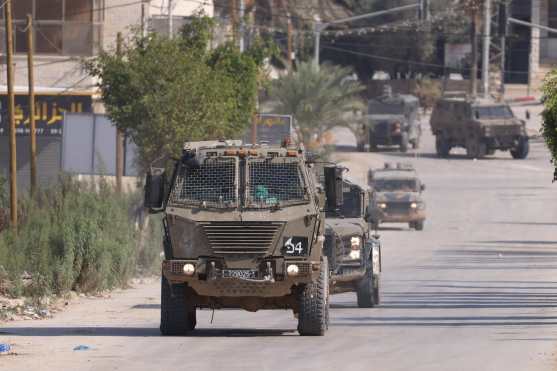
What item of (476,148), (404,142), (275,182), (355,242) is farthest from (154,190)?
(404,142)

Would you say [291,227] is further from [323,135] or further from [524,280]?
[323,135]

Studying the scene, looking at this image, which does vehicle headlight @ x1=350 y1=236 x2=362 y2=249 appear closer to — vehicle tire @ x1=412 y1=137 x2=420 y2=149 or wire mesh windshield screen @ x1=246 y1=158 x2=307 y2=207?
wire mesh windshield screen @ x1=246 y1=158 x2=307 y2=207

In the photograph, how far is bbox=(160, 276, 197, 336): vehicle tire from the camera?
1822 cm

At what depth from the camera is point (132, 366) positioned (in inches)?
609

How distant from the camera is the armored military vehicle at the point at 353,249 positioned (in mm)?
21984

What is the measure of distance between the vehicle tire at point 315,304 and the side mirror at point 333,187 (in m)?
0.73

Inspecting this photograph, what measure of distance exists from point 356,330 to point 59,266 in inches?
284

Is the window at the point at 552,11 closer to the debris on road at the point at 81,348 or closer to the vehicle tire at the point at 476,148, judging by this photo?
the vehicle tire at the point at 476,148

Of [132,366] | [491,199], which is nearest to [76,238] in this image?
[132,366]

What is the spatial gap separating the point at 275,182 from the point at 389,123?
53.9 meters

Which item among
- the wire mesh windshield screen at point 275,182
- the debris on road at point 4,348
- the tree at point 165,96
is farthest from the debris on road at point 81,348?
the tree at point 165,96

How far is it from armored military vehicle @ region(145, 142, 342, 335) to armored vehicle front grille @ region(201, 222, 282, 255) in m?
0.01

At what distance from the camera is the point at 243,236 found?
17.8 meters

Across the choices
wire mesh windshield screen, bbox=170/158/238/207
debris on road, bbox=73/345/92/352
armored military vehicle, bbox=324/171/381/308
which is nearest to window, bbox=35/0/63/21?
armored military vehicle, bbox=324/171/381/308
